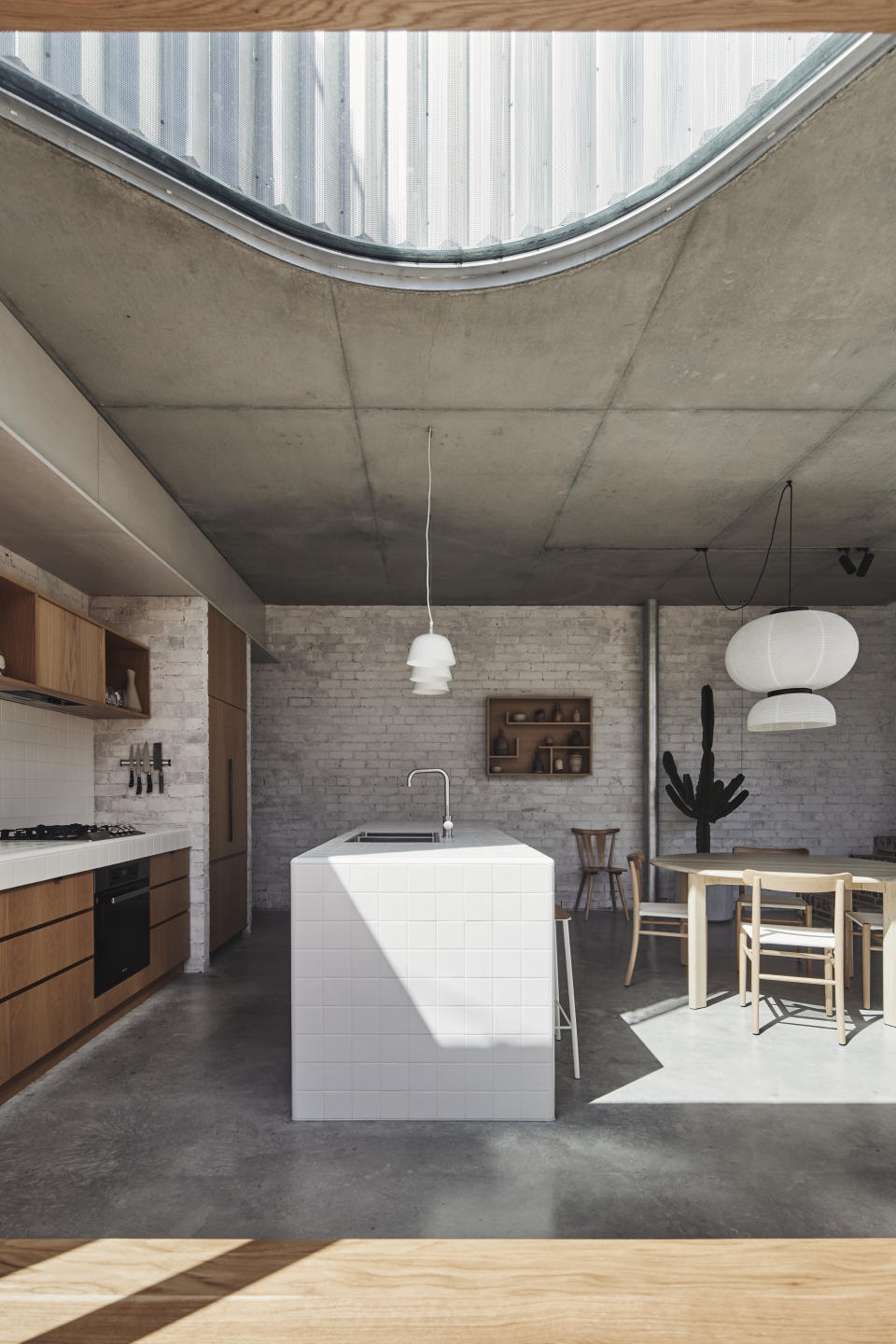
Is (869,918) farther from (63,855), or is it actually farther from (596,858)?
(63,855)

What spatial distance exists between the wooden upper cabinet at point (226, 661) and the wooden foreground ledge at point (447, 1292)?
5.06 m

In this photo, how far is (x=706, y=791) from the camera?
7785mm

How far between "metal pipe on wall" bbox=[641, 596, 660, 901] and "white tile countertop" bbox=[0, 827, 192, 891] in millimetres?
4665

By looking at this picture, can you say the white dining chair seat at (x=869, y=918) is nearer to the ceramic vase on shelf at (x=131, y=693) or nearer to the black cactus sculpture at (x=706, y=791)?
the black cactus sculpture at (x=706, y=791)

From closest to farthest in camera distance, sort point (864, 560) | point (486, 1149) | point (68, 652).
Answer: point (486, 1149) → point (68, 652) → point (864, 560)

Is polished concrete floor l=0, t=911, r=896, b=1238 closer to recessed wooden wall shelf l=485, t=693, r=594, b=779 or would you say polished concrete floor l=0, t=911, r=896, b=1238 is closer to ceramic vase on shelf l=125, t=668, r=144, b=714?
ceramic vase on shelf l=125, t=668, r=144, b=714

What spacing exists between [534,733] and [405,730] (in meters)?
1.26

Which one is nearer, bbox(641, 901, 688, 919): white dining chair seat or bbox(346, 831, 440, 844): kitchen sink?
bbox(346, 831, 440, 844): kitchen sink

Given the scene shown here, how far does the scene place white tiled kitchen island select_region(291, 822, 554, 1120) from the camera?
2.95 metres

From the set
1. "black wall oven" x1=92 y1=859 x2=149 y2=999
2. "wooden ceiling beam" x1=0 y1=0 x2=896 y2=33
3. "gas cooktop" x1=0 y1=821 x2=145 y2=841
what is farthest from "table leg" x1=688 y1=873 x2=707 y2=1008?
"wooden ceiling beam" x1=0 y1=0 x2=896 y2=33

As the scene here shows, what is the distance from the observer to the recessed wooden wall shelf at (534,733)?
26.9ft

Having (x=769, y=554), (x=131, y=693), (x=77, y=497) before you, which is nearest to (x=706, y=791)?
(x=769, y=554)

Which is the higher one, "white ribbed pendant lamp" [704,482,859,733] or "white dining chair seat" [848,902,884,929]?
"white ribbed pendant lamp" [704,482,859,733]

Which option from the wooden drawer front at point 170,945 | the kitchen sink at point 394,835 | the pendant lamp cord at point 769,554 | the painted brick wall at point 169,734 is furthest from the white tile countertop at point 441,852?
the pendant lamp cord at point 769,554
